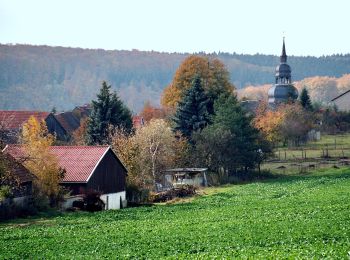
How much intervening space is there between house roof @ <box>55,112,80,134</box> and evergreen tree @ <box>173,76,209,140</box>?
24.3m

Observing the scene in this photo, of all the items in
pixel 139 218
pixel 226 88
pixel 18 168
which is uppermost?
pixel 226 88

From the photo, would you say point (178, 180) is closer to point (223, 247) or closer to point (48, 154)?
point (48, 154)

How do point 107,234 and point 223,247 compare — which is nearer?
point 223,247

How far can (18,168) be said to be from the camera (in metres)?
43.8

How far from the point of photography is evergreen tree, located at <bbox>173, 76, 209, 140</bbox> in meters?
73.7

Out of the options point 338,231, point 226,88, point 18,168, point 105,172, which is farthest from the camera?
point 226,88

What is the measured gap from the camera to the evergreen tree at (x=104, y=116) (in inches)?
2664

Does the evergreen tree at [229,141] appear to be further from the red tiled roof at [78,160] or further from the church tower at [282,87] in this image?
the church tower at [282,87]

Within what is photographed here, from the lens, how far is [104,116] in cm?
6850

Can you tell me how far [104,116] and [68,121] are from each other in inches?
1394

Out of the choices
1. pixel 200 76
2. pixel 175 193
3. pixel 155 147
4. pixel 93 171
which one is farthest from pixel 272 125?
pixel 93 171

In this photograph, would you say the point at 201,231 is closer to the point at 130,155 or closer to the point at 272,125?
the point at 130,155

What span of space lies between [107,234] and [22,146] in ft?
61.5

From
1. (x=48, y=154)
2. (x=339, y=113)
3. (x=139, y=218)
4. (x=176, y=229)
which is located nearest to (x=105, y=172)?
(x=48, y=154)
